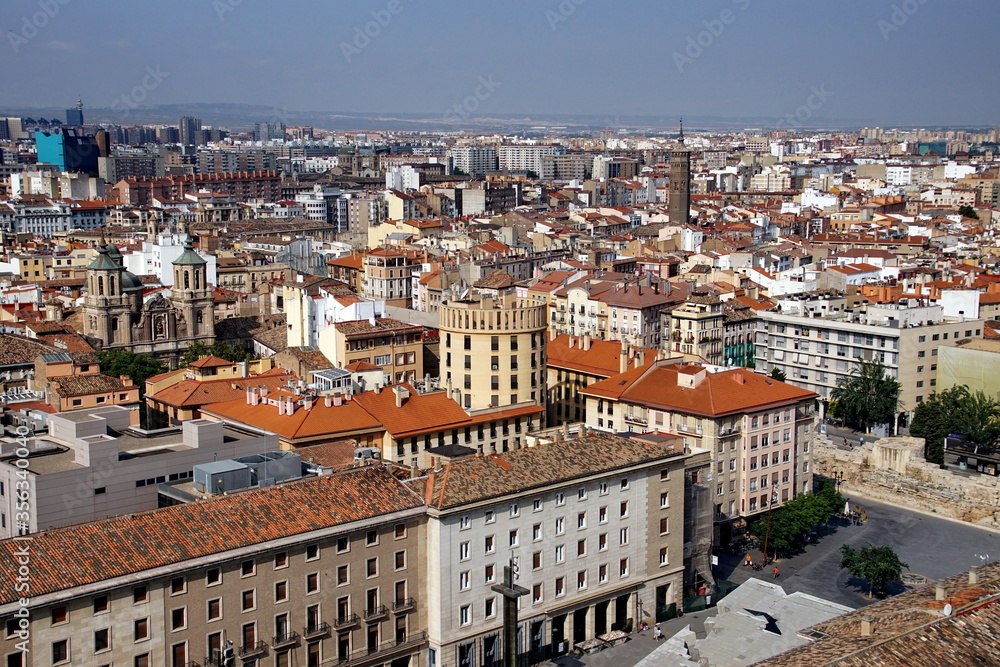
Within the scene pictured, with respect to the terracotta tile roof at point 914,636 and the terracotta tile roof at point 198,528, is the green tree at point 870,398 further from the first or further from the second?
the terracotta tile roof at point 198,528

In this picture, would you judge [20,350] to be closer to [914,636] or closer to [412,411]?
[412,411]

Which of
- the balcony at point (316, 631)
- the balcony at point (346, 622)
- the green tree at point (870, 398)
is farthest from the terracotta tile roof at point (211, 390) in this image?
the green tree at point (870, 398)

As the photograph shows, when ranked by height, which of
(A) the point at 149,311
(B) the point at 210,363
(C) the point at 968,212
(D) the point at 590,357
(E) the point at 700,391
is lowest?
(D) the point at 590,357

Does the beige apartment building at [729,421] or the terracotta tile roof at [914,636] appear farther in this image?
the beige apartment building at [729,421]

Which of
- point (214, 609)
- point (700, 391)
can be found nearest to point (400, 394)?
point (700, 391)

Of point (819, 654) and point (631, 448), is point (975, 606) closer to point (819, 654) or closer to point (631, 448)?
point (819, 654)

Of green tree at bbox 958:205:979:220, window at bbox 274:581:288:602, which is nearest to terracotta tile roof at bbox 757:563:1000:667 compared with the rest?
window at bbox 274:581:288:602

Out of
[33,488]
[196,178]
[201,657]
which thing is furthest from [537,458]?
[196,178]
